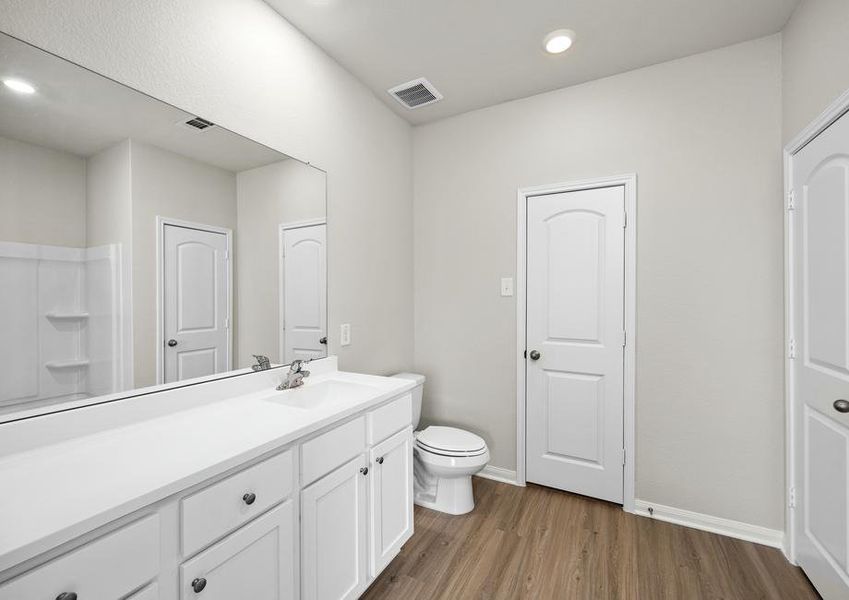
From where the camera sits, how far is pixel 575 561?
186 cm

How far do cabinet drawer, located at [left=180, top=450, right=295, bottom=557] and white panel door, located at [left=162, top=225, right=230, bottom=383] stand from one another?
23.7 inches

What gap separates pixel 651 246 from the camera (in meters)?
2.22

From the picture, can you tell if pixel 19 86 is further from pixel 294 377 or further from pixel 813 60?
pixel 813 60

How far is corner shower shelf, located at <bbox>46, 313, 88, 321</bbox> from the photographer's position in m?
1.14

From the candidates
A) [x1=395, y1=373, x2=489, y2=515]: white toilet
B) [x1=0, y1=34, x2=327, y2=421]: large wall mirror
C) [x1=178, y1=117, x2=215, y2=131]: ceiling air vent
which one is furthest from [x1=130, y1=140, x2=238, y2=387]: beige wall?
[x1=395, y1=373, x2=489, y2=515]: white toilet

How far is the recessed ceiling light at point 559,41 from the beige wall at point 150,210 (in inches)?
72.3

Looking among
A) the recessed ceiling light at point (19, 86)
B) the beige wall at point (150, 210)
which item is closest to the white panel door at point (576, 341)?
the beige wall at point (150, 210)

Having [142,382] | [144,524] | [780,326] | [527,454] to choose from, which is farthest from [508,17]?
[527,454]

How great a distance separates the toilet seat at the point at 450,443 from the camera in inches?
88.2

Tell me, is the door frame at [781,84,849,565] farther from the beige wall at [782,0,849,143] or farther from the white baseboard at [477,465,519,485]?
the white baseboard at [477,465,519,485]

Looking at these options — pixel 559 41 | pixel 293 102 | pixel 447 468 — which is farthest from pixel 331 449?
pixel 559 41

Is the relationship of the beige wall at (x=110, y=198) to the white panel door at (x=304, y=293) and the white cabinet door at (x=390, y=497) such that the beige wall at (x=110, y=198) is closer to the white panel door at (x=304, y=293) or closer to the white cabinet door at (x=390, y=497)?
the white panel door at (x=304, y=293)

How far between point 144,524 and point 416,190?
2.57 metres

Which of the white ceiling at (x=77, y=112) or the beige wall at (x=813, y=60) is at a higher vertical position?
the beige wall at (x=813, y=60)
